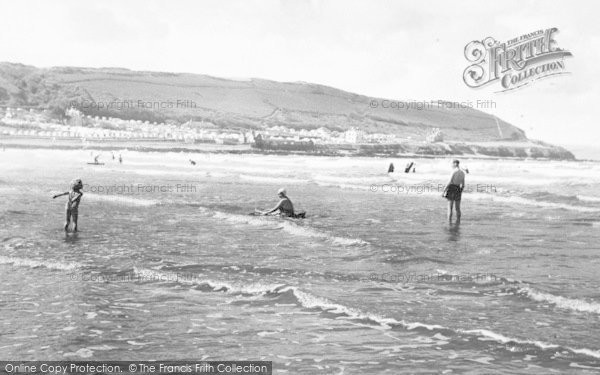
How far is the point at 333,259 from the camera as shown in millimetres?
12023

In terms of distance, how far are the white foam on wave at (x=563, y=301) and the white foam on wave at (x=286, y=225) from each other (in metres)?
5.13

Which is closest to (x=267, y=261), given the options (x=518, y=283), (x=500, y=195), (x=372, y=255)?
(x=372, y=255)

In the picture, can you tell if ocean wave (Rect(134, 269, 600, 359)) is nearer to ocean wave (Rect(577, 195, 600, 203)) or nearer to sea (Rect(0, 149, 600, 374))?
sea (Rect(0, 149, 600, 374))

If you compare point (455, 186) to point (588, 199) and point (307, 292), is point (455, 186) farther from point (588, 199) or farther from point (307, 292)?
point (588, 199)

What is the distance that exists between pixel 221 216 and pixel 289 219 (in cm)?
233

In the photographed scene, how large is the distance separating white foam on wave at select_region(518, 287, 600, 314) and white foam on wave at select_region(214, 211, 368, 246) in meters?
5.13

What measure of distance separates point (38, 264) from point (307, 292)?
5135mm

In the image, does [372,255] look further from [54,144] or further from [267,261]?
[54,144]

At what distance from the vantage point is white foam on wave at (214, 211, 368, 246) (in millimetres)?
14188

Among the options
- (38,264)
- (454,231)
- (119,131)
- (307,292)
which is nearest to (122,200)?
(38,264)

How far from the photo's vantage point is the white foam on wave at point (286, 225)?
46.5 ft
